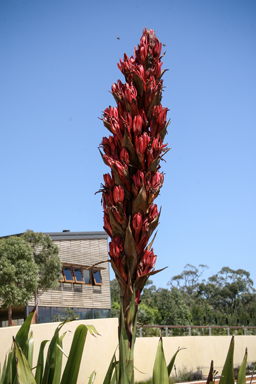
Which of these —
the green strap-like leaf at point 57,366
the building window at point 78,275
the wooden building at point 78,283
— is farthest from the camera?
the building window at point 78,275

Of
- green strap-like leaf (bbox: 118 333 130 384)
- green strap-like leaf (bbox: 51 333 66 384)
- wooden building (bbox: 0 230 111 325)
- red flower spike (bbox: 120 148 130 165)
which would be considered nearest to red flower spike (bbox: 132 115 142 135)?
red flower spike (bbox: 120 148 130 165)

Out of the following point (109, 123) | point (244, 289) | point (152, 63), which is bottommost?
point (244, 289)

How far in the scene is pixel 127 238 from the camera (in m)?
1.57

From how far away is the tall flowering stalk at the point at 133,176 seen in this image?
5.26 feet

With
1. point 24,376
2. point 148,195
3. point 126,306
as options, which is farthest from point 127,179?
point 24,376

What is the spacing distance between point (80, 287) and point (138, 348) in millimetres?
17482

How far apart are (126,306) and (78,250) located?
86.8ft

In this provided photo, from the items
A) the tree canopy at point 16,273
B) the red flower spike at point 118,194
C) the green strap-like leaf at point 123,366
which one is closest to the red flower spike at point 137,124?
the red flower spike at point 118,194

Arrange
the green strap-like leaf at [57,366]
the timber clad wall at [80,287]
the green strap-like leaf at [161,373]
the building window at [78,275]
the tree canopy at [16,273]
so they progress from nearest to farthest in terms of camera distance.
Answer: the green strap-like leaf at [161,373] < the green strap-like leaf at [57,366] < the tree canopy at [16,273] < the timber clad wall at [80,287] < the building window at [78,275]

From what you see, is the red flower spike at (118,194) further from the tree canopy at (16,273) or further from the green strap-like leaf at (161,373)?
the tree canopy at (16,273)

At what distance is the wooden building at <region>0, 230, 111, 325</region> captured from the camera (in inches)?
961

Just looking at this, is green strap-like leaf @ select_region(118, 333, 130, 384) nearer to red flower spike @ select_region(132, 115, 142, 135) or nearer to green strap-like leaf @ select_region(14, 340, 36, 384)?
green strap-like leaf @ select_region(14, 340, 36, 384)

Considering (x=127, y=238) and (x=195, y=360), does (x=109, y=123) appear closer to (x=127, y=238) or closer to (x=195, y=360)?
(x=127, y=238)

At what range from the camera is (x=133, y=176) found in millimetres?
1674
